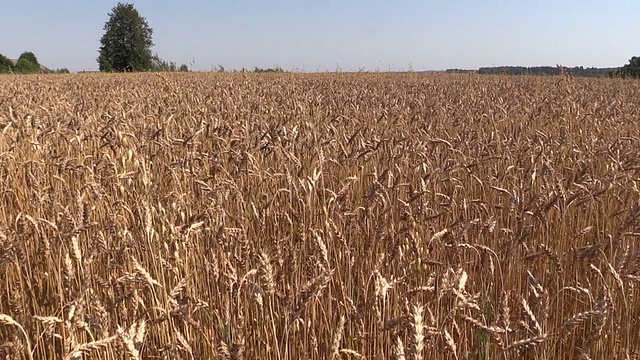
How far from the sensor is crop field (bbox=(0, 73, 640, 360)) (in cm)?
139

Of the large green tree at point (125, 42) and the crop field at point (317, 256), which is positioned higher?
the large green tree at point (125, 42)

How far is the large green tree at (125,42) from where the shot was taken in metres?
47.5

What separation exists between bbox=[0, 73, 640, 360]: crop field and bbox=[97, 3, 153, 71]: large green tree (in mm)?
47243

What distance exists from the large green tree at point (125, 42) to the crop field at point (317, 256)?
47.2m

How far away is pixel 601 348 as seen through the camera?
171 centimetres

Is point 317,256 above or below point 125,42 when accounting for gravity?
below

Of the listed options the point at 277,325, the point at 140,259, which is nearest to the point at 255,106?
the point at 140,259

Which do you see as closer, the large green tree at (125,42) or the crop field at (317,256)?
the crop field at (317,256)

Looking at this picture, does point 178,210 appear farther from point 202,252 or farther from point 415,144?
point 415,144

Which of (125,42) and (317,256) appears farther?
(125,42)

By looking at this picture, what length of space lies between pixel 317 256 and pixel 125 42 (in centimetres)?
5311

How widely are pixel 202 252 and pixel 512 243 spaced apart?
1.33m

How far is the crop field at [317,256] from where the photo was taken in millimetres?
1394

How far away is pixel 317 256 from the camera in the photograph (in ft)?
5.37
